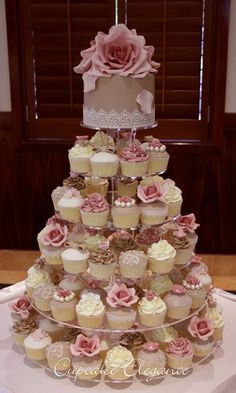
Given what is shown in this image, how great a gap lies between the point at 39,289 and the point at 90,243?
10.3 inches

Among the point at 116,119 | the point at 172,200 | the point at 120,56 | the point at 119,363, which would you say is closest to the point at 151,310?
the point at 119,363

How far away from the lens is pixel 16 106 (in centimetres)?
335

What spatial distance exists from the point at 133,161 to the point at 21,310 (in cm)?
76

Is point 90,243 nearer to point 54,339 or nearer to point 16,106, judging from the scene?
point 54,339

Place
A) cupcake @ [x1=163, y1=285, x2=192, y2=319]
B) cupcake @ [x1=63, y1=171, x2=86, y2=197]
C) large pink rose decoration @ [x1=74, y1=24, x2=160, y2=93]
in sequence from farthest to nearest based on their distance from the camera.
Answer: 1. cupcake @ [x1=63, y1=171, x2=86, y2=197]
2. cupcake @ [x1=163, y1=285, x2=192, y2=319]
3. large pink rose decoration @ [x1=74, y1=24, x2=160, y2=93]

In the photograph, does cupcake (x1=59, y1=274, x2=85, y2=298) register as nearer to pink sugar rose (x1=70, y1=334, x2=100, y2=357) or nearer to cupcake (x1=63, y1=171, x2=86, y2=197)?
pink sugar rose (x1=70, y1=334, x2=100, y2=357)

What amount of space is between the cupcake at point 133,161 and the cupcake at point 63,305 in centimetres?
49

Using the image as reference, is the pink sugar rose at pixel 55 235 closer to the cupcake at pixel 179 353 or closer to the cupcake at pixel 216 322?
the cupcake at pixel 179 353

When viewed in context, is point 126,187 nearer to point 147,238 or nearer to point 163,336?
point 147,238

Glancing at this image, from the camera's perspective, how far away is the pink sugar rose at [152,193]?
198 centimetres

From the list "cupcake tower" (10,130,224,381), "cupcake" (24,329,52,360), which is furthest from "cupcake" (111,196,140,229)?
"cupcake" (24,329,52,360)

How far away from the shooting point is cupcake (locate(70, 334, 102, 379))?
1944 mm

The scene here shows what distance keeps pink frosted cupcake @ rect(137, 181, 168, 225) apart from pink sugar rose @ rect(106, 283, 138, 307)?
26 cm

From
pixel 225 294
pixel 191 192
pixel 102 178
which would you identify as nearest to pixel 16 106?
pixel 191 192
